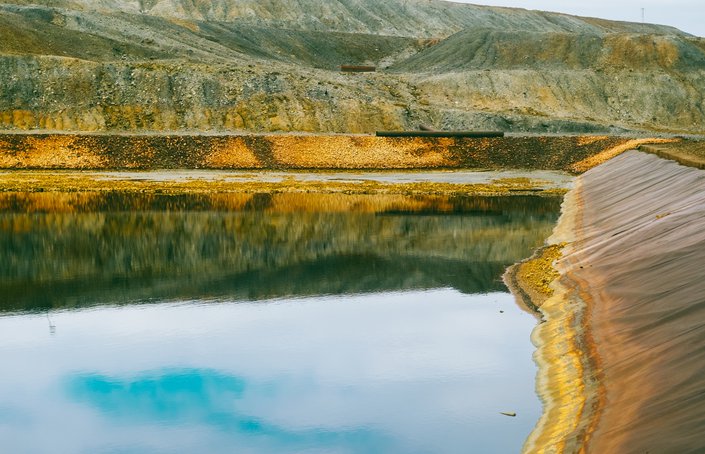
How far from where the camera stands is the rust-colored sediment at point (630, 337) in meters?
18.7

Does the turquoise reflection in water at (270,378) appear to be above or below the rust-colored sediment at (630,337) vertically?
below

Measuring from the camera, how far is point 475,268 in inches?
1821

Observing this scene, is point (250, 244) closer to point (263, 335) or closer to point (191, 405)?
point (263, 335)

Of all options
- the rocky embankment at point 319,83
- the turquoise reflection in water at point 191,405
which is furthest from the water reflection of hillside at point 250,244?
the rocky embankment at point 319,83

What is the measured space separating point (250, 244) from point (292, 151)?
50.4 metres

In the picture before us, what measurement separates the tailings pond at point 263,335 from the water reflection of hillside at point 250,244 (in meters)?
0.22

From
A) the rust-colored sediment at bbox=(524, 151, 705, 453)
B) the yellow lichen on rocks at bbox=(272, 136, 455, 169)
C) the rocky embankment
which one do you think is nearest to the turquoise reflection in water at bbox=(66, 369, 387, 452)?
the rust-colored sediment at bbox=(524, 151, 705, 453)

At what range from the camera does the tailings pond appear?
22.7 metres

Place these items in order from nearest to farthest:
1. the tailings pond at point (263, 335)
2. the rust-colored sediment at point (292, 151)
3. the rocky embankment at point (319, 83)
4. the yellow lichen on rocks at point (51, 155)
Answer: the tailings pond at point (263, 335) < the yellow lichen on rocks at point (51, 155) < the rust-colored sediment at point (292, 151) < the rocky embankment at point (319, 83)

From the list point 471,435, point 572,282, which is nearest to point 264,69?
point 572,282

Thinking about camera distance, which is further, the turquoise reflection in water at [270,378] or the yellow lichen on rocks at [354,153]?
the yellow lichen on rocks at [354,153]

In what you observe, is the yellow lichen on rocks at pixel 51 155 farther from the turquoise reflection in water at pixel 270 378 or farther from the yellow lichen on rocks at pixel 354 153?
the turquoise reflection in water at pixel 270 378

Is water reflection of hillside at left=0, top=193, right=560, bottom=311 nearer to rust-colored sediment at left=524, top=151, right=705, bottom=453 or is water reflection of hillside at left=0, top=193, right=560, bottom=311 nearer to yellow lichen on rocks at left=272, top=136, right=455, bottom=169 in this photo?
rust-colored sediment at left=524, top=151, right=705, bottom=453

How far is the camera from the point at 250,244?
5375cm
